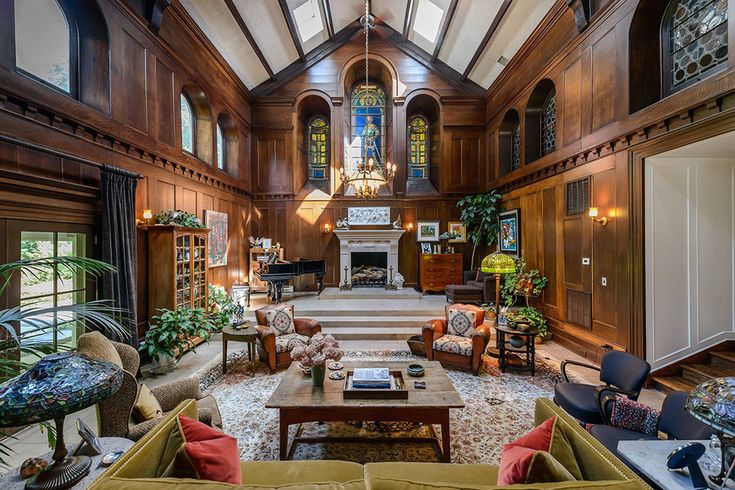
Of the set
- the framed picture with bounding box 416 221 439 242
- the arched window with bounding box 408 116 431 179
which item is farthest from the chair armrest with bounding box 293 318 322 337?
the arched window with bounding box 408 116 431 179

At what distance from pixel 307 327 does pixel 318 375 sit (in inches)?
75.6

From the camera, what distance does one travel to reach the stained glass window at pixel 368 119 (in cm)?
889

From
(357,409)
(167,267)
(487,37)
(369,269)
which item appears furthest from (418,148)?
(357,409)

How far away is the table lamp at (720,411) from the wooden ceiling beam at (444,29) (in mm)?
7320

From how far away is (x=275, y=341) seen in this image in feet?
13.4

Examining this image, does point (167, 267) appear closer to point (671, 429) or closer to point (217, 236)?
point (217, 236)

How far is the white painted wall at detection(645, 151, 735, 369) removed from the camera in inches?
142

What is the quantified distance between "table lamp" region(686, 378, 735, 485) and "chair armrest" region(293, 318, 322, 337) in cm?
385

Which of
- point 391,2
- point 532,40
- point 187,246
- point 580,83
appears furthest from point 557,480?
point 391,2

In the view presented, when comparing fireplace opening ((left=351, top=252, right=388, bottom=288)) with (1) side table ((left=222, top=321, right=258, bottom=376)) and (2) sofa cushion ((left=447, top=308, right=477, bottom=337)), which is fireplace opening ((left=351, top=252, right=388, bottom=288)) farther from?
(1) side table ((left=222, top=321, right=258, bottom=376))

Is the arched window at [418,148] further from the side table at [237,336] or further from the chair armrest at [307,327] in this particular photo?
the side table at [237,336]

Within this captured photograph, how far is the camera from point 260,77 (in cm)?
793

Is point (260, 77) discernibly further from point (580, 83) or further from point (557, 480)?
point (557, 480)

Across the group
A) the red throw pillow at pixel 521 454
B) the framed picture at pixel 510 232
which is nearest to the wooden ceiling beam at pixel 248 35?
the framed picture at pixel 510 232
